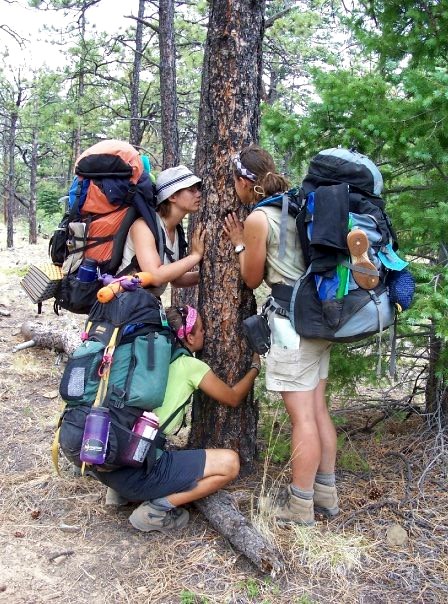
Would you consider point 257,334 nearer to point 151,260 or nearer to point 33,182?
point 151,260

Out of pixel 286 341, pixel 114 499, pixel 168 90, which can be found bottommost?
pixel 114 499

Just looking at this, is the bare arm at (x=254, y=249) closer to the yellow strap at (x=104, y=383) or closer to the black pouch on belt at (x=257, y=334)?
the black pouch on belt at (x=257, y=334)

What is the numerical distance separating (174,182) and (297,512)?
229 cm

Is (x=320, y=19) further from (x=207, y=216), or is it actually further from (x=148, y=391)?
(x=148, y=391)

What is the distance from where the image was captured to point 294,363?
330 cm

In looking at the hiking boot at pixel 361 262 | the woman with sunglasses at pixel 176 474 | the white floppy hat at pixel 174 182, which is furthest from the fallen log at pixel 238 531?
the white floppy hat at pixel 174 182

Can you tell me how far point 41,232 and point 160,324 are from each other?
28268 mm

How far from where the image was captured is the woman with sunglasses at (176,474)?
129 inches

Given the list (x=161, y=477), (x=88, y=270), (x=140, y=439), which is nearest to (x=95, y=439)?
(x=140, y=439)

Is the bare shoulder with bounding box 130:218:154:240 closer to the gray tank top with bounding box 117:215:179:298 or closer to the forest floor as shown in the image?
the gray tank top with bounding box 117:215:179:298

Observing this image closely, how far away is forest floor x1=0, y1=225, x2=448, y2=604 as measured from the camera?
9.59ft

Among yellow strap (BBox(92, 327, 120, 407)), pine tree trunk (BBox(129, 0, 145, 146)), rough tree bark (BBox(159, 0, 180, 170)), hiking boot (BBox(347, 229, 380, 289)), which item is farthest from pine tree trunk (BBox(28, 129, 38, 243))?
hiking boot (BBox(347, 229, 380, 289))

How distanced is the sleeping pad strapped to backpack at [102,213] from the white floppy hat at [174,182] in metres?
0.07

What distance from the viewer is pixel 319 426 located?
11.4ft
